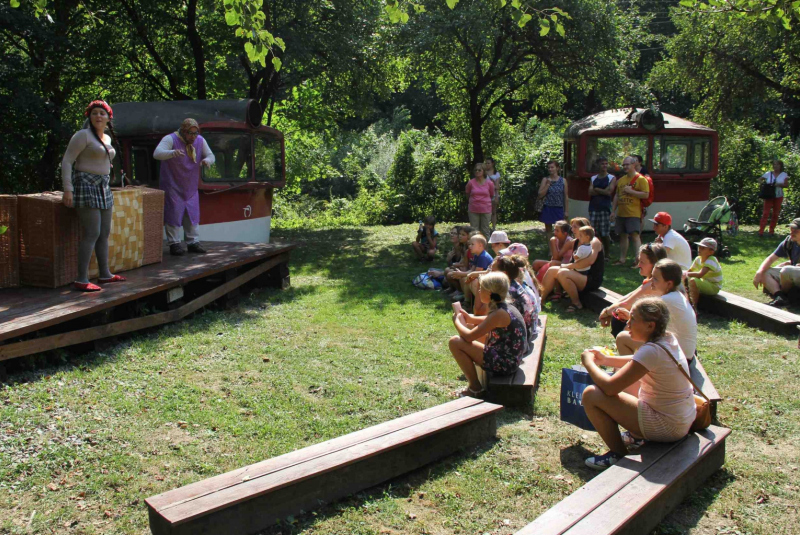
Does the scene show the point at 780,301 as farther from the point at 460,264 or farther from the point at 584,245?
the point at 460,264

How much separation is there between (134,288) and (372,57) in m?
10.3

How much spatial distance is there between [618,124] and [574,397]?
1121cm

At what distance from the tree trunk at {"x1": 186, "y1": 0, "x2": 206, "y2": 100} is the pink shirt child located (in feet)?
22.4

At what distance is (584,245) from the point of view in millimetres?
8227

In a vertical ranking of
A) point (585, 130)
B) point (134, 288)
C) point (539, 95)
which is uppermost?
point (539, 95)

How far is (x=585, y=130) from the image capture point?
567 inches

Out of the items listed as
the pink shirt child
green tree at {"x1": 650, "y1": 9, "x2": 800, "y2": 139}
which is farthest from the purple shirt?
green tree at {"x1": 650, "y1": 9, "x2": 800, "y2": 139}

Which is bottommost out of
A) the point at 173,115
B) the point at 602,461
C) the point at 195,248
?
the point at 602,461

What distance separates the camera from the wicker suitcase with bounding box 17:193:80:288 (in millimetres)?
6219

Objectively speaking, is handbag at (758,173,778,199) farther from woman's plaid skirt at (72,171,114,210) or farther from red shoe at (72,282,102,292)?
red shoe at (72,282,102,292)

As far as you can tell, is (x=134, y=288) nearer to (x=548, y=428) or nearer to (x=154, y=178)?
(x=548, y=428)

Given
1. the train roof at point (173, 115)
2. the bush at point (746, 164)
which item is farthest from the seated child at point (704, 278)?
the bush at point (746, 164)

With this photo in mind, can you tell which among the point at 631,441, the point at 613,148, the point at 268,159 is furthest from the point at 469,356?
the point at 613,148

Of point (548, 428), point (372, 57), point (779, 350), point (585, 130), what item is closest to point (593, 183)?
point (585, 130)
